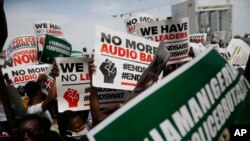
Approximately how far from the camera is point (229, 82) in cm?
175

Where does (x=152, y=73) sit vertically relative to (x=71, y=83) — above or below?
above

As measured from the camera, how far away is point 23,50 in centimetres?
837

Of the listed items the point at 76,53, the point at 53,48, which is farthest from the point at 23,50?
the point at 76,53

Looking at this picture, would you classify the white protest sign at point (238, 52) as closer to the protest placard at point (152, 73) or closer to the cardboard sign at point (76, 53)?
the protest placard at point (152, 73)

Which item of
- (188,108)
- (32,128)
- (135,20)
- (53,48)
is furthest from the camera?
(135,20)

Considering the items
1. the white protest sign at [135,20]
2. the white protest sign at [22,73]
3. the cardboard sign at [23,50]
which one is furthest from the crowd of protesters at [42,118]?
the white protest sign at [135,20]

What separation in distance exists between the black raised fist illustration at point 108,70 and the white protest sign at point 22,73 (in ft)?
9.98

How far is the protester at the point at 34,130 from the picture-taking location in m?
2.95

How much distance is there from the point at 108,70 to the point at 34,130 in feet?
3.59

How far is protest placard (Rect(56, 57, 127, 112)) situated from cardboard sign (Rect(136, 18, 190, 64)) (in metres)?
1.13

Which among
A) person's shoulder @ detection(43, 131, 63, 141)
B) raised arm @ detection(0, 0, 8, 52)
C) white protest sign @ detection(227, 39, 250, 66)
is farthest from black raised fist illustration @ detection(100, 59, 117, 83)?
white protest sign @ detection(227, 39, 250, 66)

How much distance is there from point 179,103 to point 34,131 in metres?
1.81

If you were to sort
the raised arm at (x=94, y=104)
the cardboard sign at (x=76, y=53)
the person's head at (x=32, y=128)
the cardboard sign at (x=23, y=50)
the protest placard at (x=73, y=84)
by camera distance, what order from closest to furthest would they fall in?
the person's head at (x=32, y=128) → the raised arm at (x=94, y=104) → the protest placard at (x=73, y=84) → the cardboard sign at (x=23, y=50) → the cardboard sign at (x=76, y=53)

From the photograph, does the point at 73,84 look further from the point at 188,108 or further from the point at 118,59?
→ the point at 188,108
